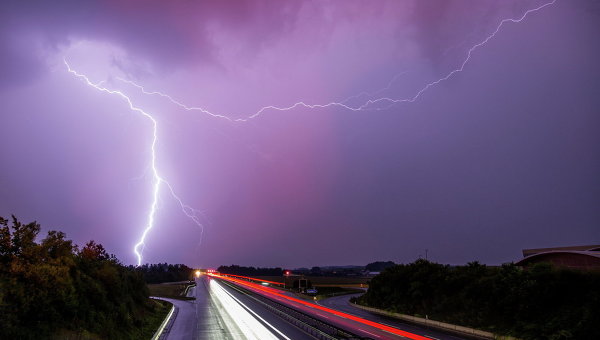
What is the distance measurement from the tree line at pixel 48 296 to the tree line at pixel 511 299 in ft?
72.4

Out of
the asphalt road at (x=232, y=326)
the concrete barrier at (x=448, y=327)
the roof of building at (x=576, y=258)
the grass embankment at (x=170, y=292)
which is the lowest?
the concrete barrier at (x=448, y=327)

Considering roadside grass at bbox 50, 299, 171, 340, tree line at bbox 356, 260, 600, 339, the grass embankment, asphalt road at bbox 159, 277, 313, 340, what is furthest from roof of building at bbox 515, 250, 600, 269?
the grass embankment

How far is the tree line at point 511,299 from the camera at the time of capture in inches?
804

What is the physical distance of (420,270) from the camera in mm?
42219

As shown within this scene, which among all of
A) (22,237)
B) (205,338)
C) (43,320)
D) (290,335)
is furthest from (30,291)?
(290,335)

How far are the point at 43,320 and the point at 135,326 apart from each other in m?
10.8

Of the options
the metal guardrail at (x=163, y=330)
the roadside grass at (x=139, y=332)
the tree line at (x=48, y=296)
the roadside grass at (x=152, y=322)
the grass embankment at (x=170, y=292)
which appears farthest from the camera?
the grass embankment at (x=170, y=292)

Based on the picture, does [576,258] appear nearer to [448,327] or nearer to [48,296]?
[448,327]

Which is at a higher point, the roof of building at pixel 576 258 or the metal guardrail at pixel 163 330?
the roof of building at pixel 576 258

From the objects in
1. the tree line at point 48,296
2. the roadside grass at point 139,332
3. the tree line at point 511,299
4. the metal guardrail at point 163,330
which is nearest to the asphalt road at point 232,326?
the metal guardrail at point 163,330

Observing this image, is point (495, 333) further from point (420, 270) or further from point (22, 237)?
point (22, 237)

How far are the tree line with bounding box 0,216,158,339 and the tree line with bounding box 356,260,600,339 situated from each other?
22.1 meters

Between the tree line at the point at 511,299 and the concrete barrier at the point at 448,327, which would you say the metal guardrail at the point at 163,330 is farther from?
the tree line at the point at 511,299

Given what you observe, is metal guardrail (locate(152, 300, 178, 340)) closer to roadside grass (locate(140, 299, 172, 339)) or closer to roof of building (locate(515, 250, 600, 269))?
roadside grass (locate(140, 299, 172, 339))
